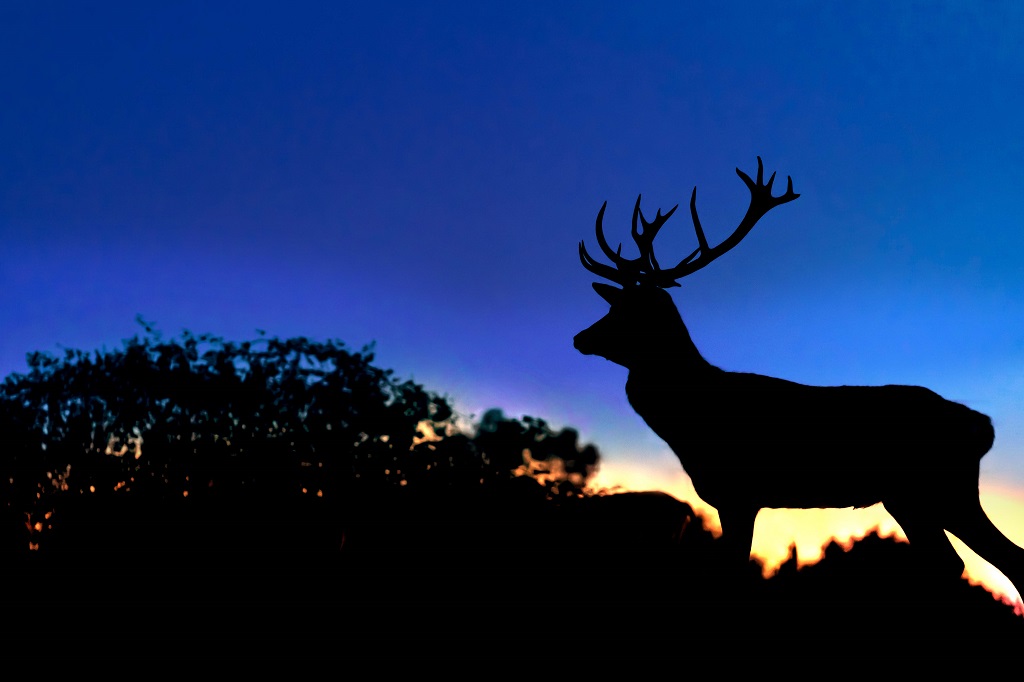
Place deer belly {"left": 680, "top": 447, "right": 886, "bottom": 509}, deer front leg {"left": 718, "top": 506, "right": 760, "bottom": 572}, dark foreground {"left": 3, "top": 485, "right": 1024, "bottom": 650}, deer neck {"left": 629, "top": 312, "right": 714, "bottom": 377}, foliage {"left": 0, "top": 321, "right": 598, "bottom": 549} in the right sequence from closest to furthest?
dark foreground {"left": 3, "top": 485, "right": 1024, "bottom": 650}, deer front leg {"left": 718, "top": 506, "right": 760, "bottom": 572}, deer belly {"left": 680, "top": 447, "right": 886, "bottom": 509}, deer neck {"left": 629, "top": 312, "right": 714, "bottom": 377}, foliage {"left": 0, "top": 321, "right": 598, "bottom": 549}

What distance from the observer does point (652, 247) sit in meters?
7.68

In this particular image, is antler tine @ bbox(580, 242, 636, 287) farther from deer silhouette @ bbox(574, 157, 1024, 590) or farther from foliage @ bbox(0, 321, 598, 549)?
foliage @ bbox(0, 321, 598, 549)

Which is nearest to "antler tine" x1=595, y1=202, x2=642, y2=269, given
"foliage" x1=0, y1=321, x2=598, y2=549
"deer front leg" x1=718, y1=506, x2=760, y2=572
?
"deer front leg" x1=718, y1=506, x2=760, y2=572

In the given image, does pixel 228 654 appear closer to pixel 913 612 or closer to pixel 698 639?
pixel 698 639

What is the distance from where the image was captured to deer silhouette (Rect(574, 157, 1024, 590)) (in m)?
5.77

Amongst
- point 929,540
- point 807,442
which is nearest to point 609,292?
point 807,442

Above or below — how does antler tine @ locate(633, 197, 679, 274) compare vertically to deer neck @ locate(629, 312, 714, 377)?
above

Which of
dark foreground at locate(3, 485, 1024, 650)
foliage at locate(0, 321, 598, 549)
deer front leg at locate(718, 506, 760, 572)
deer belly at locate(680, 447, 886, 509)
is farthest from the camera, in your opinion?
foliage at locate(0, 321, 598, 549)

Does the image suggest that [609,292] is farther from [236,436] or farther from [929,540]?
[236,436]

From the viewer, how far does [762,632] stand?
5.21m

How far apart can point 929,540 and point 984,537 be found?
371 millimetres

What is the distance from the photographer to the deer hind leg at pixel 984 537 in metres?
5.44

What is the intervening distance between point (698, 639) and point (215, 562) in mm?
4446

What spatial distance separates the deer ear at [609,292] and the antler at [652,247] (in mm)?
175
